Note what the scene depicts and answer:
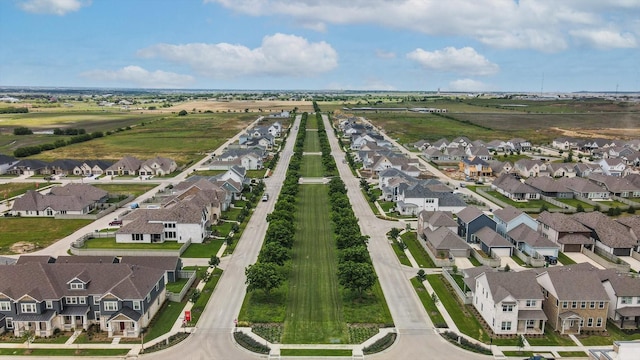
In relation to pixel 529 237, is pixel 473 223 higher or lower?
higher

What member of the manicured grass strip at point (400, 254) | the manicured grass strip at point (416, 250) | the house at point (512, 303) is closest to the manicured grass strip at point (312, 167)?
the manicured grass strip at point (416, 250)

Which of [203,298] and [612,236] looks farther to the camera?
[612,236]

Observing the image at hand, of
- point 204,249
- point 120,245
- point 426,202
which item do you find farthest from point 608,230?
point 120,245

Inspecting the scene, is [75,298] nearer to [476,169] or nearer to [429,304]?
[429,304]

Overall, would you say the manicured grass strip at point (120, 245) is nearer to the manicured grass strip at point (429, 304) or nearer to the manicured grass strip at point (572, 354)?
the manicured grass strip at point (429, 304)

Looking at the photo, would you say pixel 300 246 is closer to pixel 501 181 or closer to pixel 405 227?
pixel 405 227

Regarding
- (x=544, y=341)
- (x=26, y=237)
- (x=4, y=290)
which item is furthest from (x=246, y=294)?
(x=26, y=237)

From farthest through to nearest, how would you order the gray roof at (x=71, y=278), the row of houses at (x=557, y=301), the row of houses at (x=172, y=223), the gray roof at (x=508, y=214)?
the gray roof at (x=508, y=214) < the row of houses at (x=172, y=223) < the gray roof at (x=71, y=278) < the row of houses at (x=557, y=301)
